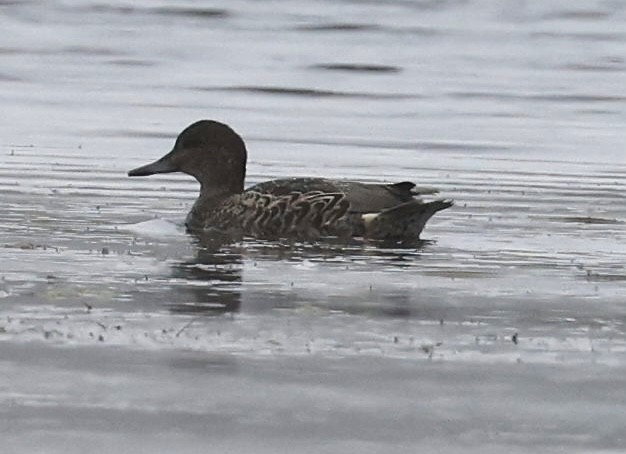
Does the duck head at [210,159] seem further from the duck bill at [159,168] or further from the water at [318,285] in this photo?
the water at [318,285]

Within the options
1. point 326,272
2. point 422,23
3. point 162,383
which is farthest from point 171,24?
point 162,383

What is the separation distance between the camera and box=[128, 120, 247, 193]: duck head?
43.4ft

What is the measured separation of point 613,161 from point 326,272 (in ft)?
24.0

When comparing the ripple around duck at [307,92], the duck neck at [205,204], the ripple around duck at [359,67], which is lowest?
the duck neck at [205,204]

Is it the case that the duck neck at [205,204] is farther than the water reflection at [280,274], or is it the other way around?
the duck neck at [205,204]

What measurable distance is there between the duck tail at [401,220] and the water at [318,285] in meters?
0.20

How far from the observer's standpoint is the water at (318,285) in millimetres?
7074

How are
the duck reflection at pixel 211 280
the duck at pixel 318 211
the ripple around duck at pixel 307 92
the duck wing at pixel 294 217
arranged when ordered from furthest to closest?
1. the ripple around duck at pixel 307 92
2. the duck wing at pixel 294 217
3. the duck at pixel 318 211
4. the duck reflection at pixel 211 280

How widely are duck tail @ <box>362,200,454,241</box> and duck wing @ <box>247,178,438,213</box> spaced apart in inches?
3.2

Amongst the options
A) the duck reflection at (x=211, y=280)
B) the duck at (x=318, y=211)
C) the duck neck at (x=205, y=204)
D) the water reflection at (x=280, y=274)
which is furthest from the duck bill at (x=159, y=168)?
the duck reflection at (x=211, y=280)

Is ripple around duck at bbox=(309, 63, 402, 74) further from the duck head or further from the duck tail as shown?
the duck tail

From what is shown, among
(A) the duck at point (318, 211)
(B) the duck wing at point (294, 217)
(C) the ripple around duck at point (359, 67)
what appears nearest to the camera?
(A) the duck at point (318, 211)

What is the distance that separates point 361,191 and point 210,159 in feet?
4.40

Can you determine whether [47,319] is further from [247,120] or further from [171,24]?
[171,24]
